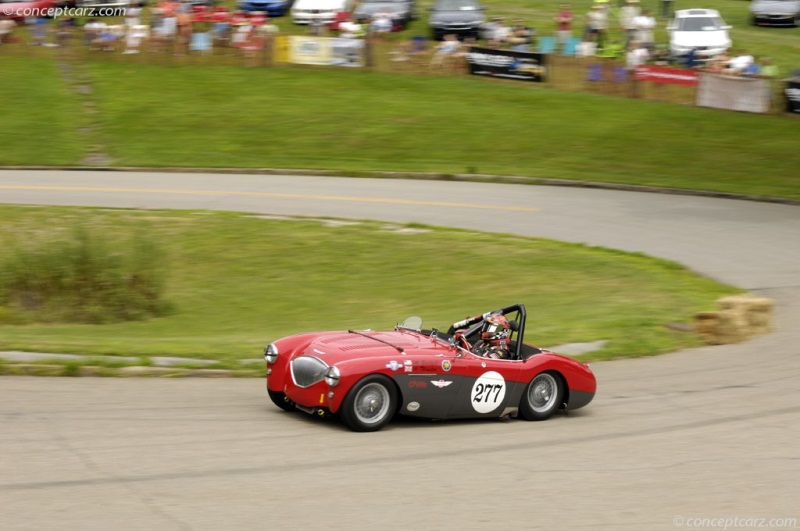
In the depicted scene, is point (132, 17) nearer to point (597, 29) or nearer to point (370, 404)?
point (597, 29)

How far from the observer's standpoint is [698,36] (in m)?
36.2

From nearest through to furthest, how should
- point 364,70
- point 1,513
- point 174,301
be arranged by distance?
point 1,513, point 174,301, point 364,70

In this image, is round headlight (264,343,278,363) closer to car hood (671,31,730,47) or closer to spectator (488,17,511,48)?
spectator (488,17,511,48)

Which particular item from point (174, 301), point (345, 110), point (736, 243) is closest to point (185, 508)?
point (174, 301)

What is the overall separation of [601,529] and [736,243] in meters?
15.8

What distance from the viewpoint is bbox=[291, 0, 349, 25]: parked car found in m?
39.2

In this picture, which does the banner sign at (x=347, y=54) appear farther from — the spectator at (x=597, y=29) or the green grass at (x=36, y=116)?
the green grass at (x=36, y=116)

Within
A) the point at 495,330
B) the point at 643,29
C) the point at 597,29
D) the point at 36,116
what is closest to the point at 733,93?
the point at 643,29

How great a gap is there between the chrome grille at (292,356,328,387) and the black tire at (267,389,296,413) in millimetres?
375

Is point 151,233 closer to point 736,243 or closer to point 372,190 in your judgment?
point 372,190

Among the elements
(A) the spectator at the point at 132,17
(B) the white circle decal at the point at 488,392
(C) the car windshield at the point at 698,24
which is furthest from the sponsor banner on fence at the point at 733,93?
(B) the white circle decal at the point at 488,392

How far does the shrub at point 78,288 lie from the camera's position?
1487 centimetres

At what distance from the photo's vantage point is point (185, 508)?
7.27m

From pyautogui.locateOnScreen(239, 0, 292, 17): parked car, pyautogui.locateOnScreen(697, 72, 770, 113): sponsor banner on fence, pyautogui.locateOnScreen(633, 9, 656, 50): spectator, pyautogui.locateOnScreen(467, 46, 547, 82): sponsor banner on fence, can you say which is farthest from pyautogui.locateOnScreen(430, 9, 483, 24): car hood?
pyautogui.locateOnScreen(697, 72, 770, 113): sponsor banner on fence
